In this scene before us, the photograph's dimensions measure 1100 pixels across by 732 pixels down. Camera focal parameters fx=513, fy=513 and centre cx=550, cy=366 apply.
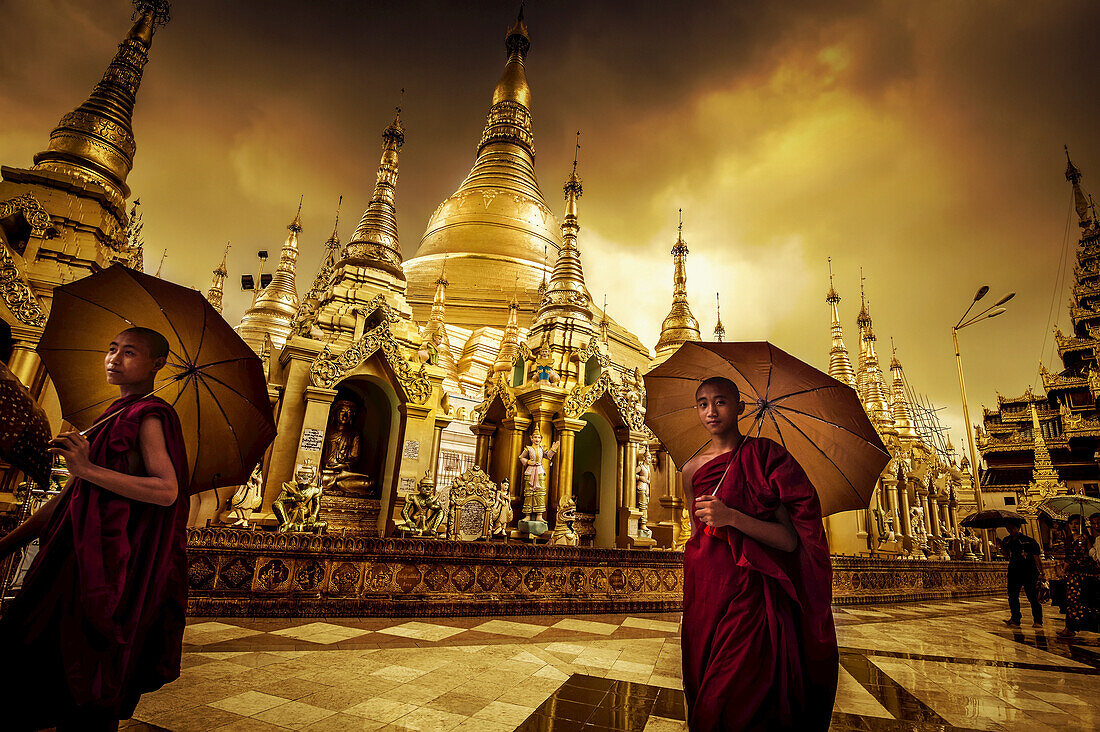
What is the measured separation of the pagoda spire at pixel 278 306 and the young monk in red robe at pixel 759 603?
64.5 ft

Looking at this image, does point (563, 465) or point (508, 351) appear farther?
point (508, 351)

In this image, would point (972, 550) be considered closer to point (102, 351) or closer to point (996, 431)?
point (996, 431)

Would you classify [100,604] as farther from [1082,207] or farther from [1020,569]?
[1082,207]

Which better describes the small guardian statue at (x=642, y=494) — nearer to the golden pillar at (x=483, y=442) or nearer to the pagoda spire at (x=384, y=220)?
the golden pillar at (x=483, y=442)

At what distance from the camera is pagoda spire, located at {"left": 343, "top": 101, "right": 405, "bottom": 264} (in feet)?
41.0

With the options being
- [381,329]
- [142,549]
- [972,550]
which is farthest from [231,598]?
[972,550]

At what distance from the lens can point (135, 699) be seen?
211 centimetres

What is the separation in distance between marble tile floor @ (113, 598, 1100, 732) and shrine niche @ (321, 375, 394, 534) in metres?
3.84

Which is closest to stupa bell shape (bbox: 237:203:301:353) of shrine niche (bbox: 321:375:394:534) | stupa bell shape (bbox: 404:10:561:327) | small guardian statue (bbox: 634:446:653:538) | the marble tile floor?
stupa bell shape (bbox: 404:10:561:327)

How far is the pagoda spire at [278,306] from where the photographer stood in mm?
19859

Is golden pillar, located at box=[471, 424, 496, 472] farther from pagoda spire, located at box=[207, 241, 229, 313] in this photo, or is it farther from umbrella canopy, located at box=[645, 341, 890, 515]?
pagoda spire, located at box=[207, 241, 229, 313]

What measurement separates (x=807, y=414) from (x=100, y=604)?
3634 mm

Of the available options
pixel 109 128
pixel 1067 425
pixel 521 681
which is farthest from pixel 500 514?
pixel 1067 425

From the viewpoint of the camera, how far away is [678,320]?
56.6ft
